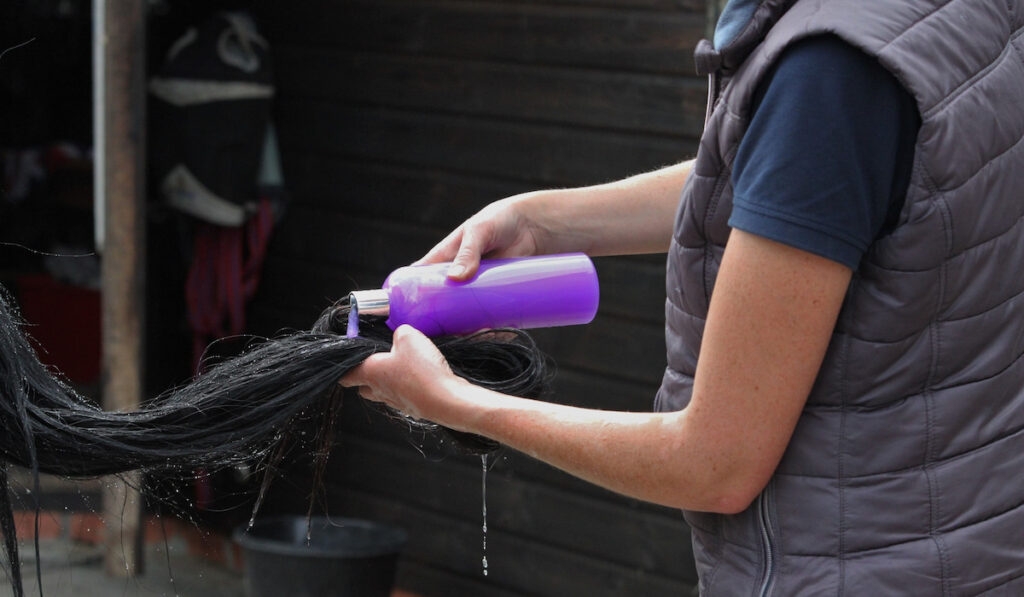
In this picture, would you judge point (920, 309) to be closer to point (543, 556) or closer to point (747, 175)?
point (747, 175)

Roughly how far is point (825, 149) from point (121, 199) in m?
3.27

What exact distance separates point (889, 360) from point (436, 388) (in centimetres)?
50

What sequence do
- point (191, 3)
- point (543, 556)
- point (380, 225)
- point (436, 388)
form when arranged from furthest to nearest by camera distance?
1. point (191, 3)
2. point (380, 225)
3. point (543, 556)
4. point (436, 388)

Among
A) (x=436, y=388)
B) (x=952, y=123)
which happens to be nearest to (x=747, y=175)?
(x=952, y=123)

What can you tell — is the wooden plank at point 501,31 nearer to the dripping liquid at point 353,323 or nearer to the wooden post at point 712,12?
the wooden post at point 712,12

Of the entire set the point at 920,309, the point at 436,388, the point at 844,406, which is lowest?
the point at 436,388

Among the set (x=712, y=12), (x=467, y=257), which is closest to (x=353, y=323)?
(x=467, y=257)

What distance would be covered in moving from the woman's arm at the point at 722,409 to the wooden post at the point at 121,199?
279 centimetres

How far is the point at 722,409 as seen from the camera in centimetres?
115

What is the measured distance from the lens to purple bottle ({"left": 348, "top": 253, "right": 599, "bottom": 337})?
1.55 meters

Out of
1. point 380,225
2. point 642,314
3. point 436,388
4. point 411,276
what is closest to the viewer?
point 436,388

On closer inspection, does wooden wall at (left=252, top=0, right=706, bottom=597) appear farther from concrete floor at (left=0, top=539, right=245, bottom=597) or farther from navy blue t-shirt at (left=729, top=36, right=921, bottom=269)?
navy blue t-shirt at (left=729, top=36, right=921, bottom=269)

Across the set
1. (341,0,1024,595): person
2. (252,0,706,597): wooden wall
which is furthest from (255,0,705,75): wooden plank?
(341,0,1024,595): person

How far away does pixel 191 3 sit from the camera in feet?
14.7
